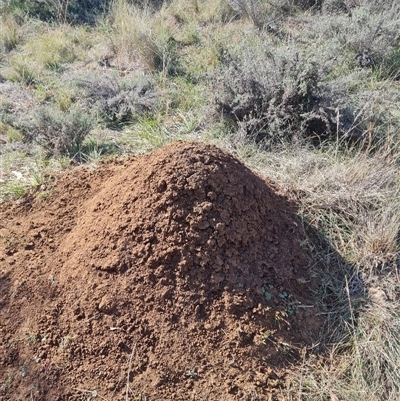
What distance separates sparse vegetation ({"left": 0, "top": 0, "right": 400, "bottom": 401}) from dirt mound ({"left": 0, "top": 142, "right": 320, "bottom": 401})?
88 millimetres

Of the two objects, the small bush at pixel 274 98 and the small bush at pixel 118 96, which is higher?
the small bush at pixel 274 98

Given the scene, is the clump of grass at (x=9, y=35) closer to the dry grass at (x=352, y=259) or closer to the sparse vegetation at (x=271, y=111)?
the sparse vegetation at (x=271, y=111)

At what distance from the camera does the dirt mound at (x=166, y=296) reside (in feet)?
6.94

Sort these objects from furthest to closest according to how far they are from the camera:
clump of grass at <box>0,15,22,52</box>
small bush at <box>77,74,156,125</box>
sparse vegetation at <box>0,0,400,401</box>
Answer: clump of grass at <box>0,15,22,52</box>
small bush at <box>77,74,156,125</box>
sparse vegetation at <box>0,0,400,401</box>

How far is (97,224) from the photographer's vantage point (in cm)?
255

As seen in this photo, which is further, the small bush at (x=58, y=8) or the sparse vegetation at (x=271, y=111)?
the small bush at (x=58, y=8)

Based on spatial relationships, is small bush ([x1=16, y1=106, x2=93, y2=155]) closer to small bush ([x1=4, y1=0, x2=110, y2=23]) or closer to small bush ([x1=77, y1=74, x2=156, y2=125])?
small bush ([x1=77, y1=74, x2=156, y2=125])

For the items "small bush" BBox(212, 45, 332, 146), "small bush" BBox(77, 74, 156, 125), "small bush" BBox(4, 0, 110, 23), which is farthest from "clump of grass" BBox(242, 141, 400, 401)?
"small bush" BBox(4, 0, 110, 23)

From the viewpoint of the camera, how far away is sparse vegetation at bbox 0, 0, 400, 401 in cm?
240

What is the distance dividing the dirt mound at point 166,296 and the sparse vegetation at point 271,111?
0.29ft

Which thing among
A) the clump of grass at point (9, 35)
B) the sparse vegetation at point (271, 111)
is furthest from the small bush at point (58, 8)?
the clump of grass at point (9, 35)

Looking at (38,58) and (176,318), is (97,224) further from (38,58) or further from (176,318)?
(38,58)

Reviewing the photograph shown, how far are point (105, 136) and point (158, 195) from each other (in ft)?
6.30

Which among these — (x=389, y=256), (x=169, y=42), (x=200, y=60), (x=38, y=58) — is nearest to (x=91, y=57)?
(x=38, y=58)
